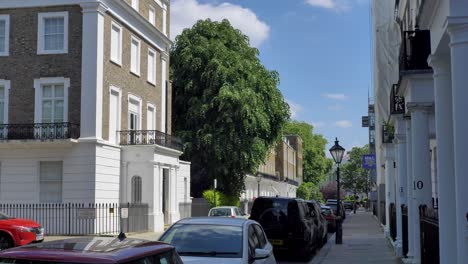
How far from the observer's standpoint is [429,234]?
1227 centimetres

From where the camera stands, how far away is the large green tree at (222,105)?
4400 cm

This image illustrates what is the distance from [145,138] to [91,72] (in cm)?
652

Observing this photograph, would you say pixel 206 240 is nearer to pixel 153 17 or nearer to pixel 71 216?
pixel 71 216

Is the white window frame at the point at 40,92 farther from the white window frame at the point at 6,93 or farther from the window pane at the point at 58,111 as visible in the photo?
the white window frame at the point at 6,93

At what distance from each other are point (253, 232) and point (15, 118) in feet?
80.2

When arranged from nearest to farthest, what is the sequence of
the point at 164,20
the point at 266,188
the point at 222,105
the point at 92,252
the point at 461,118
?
1. the point at 92,252
2. the point at 461,118
3. the point at 164,20
4. the point at 222,105
5. the point at 266,188

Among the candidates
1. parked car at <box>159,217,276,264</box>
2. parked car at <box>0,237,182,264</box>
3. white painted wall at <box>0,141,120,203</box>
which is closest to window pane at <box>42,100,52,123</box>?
white painted wall at <box>0,141,120,203</box>

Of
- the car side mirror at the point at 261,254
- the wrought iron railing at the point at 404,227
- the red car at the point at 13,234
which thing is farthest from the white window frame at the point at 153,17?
the car side mirror at the point at 261,254

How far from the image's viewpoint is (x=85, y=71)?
30.6 meters

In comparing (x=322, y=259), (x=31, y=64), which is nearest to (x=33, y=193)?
(x=31, y=64)

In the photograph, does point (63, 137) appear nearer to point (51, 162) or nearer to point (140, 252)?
point (51, 162)

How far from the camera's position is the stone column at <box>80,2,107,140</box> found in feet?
99.7

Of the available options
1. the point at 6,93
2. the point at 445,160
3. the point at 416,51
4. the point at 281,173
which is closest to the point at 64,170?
the point at 6,93

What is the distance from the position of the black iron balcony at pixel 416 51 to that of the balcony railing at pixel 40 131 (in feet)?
66.9
